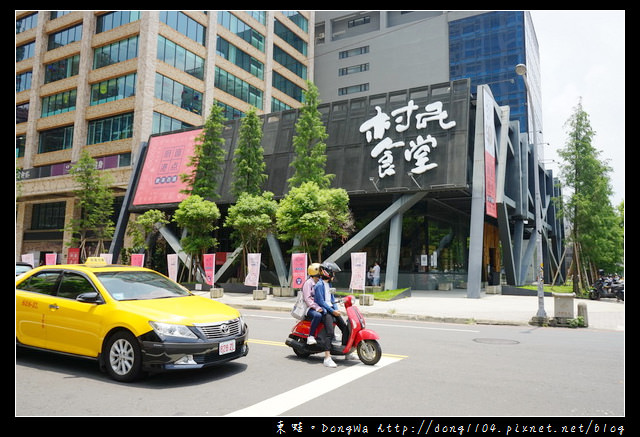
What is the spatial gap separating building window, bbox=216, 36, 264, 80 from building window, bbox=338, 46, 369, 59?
21.1m

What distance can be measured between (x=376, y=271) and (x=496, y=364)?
16907mm

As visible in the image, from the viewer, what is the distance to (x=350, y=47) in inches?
2665

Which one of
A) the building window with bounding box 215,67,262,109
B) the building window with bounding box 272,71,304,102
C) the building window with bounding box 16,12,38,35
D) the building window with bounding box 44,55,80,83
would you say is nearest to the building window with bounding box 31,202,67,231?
the building window with bounding box 44,55,80,83

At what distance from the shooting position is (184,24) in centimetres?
4109

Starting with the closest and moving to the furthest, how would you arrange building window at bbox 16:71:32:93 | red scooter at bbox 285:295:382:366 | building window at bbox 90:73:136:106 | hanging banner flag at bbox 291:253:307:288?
red scooter at bbox 285:295:382:366 → hanging banner flag at bbox 291:253:307:288 → building window at bbox 90:73:136:106 → building window at bbox 16:71:32:93

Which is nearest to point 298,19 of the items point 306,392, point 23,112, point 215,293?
point 23,112

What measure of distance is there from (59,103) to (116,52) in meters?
8.70

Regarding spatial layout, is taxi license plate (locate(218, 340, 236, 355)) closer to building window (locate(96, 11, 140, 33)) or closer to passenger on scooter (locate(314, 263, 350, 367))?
passenger on scooter (locate(314, 263, 350, 367))

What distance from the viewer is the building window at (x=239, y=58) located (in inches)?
1772

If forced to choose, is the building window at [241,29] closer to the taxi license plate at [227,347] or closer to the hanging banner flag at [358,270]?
the hanging banner flag at [358,270]

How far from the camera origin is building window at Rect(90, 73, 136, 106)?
38344mm

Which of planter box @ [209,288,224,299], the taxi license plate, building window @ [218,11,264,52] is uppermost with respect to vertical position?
building window @ [218,11,264,52]
